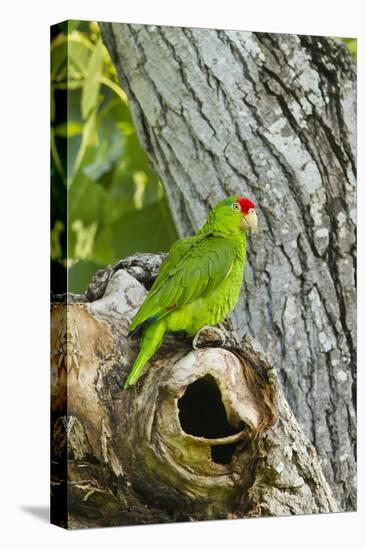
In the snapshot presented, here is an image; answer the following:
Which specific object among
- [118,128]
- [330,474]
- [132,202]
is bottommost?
[330,474]

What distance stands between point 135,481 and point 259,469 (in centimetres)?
43

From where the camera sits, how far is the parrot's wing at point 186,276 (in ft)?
12.2

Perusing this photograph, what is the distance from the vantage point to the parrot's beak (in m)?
3.89

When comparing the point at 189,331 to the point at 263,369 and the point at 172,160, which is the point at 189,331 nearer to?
the point at 263,369

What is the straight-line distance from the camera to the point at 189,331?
380cm

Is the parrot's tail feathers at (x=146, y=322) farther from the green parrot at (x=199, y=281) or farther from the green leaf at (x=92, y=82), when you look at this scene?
the green leaf at (x=92, y=82)

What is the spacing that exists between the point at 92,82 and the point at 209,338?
940mm

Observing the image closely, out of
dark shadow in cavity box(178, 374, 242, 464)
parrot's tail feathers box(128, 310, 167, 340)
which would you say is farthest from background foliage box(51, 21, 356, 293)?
dark shadow in cavity box(178, 374, 242, 464)

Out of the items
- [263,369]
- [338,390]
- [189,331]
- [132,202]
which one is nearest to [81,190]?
[132,202]

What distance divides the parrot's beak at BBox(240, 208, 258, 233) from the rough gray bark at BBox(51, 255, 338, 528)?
1.08 ft

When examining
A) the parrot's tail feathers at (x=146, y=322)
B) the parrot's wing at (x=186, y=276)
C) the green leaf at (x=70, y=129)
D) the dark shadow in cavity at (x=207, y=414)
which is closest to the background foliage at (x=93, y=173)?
the green leaf at (x=70, y=129)

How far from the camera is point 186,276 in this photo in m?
3.74

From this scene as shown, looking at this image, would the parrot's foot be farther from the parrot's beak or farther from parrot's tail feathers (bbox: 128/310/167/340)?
the parrot's beak

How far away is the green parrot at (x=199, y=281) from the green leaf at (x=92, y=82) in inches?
21.7
